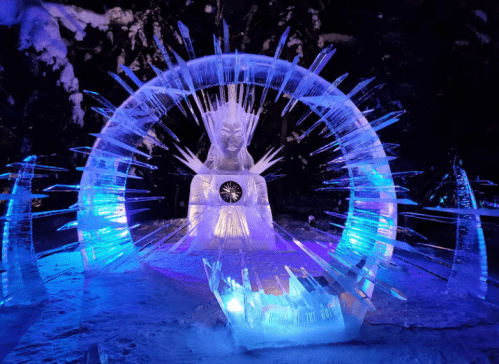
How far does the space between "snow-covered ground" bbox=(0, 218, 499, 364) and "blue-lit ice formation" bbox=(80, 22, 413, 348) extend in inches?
5.5

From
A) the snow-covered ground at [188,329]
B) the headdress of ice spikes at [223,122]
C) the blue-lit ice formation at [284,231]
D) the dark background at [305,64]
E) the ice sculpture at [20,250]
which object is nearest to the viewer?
the snow-covered ground at [188,329]

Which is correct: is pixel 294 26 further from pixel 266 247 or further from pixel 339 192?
pixel 266 247

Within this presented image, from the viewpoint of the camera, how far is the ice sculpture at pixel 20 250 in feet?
6.91

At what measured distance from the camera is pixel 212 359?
4.97 feet

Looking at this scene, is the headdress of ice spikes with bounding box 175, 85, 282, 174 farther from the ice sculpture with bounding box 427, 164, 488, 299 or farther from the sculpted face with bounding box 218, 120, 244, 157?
the ice sculpture with bounding box 427, 164, 488, 299

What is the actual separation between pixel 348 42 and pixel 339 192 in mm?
2565

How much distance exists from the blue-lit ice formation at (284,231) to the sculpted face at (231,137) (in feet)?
2.29

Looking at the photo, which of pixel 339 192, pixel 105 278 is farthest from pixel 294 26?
Answer: pixel 105 278

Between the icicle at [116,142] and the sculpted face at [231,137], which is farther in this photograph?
the sculpted face at [231,137]

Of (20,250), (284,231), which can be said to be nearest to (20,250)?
(20,250)

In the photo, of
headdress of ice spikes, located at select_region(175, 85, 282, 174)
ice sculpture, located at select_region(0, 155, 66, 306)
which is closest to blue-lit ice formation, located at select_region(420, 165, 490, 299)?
headdress of ice spikes, located at select_region(175, 85, 282, 174)

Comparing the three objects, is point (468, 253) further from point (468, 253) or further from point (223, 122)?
point (223, 122)

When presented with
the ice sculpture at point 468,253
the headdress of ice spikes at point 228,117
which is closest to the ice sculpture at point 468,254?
the ice sculpture at point 468,253

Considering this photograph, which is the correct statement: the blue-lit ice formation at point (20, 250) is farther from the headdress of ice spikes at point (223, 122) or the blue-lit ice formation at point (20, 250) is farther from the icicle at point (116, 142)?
the headdress of ice spikes at point (223, 122)
